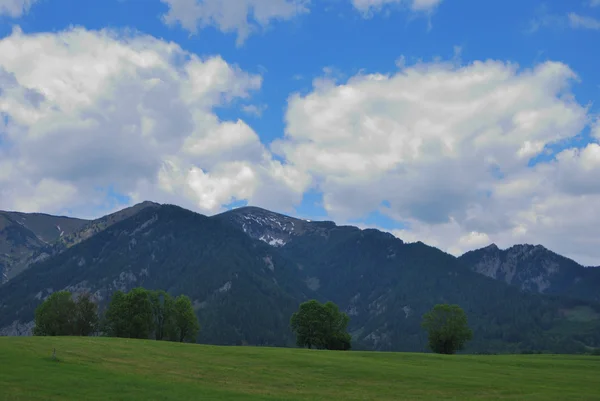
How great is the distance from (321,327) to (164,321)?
43843 millimetres

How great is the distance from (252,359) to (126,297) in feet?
239

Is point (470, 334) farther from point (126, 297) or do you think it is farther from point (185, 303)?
point (126, 297)

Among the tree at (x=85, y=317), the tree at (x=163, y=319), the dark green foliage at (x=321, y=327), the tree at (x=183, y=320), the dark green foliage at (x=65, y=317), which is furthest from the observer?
the dark green foliage at (x=321, y=327)

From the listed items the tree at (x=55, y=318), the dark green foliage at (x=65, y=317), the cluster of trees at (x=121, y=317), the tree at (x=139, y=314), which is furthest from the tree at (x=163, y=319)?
the tree at (x=55, y=318)

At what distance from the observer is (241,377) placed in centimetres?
5891

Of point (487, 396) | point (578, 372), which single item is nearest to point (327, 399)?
point (487, 396)

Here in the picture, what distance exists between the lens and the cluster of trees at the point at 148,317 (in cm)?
13375

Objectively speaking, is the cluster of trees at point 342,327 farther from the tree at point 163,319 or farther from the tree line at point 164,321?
the tree at point 163,319

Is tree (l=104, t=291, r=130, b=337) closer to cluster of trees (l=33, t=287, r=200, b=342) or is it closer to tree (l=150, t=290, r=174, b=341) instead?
cluster of trees (l=33, t=287, r=200, b=342)

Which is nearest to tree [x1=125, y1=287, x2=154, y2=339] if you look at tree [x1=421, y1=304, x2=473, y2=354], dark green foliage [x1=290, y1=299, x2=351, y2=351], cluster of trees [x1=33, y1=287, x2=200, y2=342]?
cluster of trees [x1=33, y1=287, x2=200, y2=342]

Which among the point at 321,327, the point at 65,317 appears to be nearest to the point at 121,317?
the point at 65,317

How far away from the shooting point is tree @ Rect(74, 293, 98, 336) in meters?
136

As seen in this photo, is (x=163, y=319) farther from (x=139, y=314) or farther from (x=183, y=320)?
(x=139, y=314)

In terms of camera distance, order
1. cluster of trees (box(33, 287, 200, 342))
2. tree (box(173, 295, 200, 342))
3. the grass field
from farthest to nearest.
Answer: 1. tree (box(173, 295, 200, 342))
2. cluster of trees (box(33, 287, 200, 342))
3. the grass field
